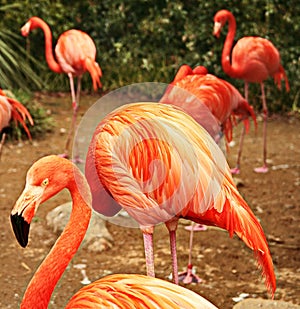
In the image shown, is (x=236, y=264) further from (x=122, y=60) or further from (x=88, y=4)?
(x=88, y=4)

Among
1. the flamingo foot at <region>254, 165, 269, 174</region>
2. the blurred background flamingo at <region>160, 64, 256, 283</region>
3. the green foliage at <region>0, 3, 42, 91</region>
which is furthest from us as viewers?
the green foliage at <region>0, 3, 42, 91</region>

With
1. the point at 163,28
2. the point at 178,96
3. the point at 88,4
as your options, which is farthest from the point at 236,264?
the point at 88,4

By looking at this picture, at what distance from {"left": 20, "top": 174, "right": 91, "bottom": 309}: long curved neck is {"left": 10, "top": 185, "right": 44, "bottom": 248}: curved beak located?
0.12 meters

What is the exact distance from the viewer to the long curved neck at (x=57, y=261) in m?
2.26

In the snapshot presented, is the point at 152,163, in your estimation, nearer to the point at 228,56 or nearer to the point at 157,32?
the point at 228,56

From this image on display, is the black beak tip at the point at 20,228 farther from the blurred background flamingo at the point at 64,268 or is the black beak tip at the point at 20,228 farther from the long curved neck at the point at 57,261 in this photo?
the long curved neck at the point at 57,261

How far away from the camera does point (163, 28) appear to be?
763cm

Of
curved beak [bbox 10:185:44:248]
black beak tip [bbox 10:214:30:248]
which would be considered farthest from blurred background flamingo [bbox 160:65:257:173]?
black beak tip [bbox 10:214:30:248]

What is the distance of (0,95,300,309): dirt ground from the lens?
3697 millimetres

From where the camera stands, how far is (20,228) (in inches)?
88.6

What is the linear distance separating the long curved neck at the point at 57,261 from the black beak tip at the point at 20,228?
0.12 metres

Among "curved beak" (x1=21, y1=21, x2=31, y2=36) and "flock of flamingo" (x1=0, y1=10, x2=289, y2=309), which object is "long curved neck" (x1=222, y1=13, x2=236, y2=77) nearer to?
"curved beak" (x1=21, y1=21, x2=31, y2=36)

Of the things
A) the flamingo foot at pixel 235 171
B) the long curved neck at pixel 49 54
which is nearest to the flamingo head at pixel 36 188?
the flamingo foot at pixel 235 171

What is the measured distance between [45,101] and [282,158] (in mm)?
2794
